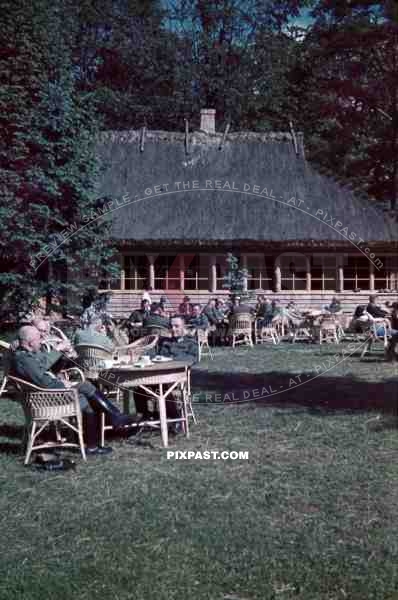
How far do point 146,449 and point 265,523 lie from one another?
→ 2.01 metres

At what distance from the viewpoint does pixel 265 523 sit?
12.5 feet

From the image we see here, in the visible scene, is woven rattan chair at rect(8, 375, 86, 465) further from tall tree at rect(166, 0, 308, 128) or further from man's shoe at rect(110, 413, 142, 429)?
tall tree at rect(166, 0, 308, 128)

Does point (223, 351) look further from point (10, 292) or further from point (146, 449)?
point (146, 449)

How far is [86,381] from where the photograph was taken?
591cm

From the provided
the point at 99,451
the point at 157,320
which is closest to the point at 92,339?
the point at 99,451

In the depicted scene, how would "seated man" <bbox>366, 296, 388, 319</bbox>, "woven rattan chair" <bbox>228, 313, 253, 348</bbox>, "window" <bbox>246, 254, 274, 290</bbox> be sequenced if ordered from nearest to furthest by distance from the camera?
"seated man" <bbox>366, 296, 388, 319</bbox> < "woven rattan chair" <bbox>228, 313, 253, 348</bbox> < "window" <bbox>246, 254, 274, 290</bbox>

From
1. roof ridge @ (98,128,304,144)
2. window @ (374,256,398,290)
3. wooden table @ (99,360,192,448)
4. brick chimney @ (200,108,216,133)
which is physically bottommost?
wooden table @ (99,360,192,448)

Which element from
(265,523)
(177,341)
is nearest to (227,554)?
(265,523)

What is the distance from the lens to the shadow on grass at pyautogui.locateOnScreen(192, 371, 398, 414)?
7.37 meters

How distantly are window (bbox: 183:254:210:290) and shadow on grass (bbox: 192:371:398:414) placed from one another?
5987mm

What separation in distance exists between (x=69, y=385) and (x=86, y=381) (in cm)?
20

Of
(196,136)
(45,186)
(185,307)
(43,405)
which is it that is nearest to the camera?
(43,405)

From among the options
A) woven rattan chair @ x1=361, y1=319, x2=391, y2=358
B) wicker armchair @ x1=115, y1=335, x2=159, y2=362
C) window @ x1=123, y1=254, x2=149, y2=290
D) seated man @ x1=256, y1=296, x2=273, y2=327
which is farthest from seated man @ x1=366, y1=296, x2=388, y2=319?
wicker armchair @ x1=115, y1=335, x2=159, y2=362

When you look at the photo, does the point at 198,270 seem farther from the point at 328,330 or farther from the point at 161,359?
the point at 161,359
